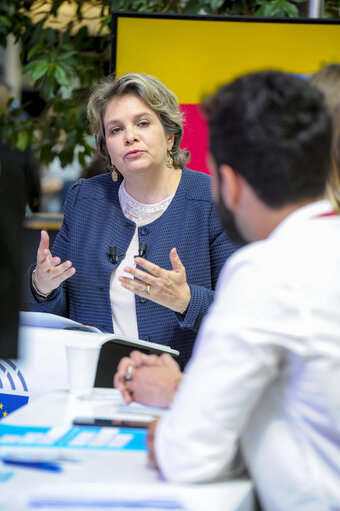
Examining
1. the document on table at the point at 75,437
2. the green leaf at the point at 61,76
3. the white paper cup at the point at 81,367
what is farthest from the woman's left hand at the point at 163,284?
the green leaf at the point at 61,76

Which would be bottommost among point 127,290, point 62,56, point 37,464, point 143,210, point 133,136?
point 127,290

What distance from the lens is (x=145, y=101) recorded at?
2.69 metres

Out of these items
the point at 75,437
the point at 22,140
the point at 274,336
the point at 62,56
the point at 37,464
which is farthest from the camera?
the point at 22,140

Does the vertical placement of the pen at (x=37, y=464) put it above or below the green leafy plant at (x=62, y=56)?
below

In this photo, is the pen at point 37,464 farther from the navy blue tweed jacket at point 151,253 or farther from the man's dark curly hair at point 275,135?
the navy blue tweed jacket at point 151,253

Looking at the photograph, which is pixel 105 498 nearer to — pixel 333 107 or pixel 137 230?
pixel 333 107

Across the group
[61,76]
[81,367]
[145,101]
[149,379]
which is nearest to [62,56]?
[61,76]

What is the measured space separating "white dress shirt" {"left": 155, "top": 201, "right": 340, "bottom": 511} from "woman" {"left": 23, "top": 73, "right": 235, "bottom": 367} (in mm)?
1325

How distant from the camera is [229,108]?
1.25 meters

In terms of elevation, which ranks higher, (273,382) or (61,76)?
(61,76)

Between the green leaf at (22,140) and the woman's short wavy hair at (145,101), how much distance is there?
6.58 ft

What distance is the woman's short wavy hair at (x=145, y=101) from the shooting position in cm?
269

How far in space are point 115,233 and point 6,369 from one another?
0.84m

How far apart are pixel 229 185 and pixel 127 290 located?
138 cm
